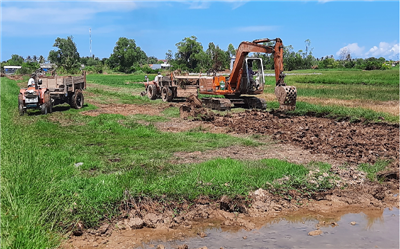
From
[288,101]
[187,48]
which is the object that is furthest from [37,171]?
[187,48]

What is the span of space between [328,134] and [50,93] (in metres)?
13.1

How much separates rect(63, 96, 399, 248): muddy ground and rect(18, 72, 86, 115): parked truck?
9.90 m

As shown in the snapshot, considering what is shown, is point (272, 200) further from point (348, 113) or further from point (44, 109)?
point (44, 109)

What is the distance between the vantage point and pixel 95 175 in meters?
7.44

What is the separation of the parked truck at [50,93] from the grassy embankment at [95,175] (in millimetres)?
4210

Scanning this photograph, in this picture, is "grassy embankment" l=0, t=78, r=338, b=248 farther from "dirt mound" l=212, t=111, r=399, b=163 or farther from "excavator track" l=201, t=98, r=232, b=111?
"excavator track" l=201, t=98, r=232, b=111

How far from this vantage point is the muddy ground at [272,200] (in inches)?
215

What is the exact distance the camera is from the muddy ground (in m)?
5.46

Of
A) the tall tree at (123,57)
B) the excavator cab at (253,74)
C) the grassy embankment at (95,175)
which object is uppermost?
the tall tree at (123,57)

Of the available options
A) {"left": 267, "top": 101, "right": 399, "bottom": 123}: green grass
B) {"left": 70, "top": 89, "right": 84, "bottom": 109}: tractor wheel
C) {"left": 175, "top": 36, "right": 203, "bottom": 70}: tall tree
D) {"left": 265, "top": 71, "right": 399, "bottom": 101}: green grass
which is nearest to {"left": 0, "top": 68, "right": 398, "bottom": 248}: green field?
{"left": 70, "top": 89, "right": 84, "bottom": 109}: tractor wheel

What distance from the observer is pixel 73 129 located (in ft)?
43.7

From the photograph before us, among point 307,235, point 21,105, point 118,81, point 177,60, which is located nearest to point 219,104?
point 21,105

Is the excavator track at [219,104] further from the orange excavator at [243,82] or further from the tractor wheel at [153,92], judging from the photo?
the tractor wheel at [153,92]

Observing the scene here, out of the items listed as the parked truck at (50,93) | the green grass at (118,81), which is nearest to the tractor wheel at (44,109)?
the parked truck at (50,93)
